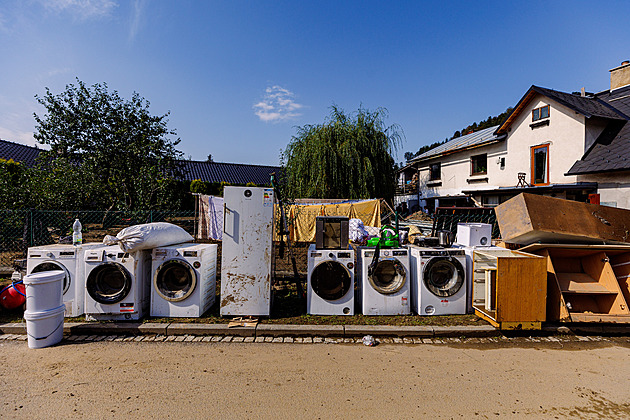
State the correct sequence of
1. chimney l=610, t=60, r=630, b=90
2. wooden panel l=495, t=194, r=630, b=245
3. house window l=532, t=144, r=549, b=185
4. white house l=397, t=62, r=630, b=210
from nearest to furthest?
1. wooden panel l=495, t=194, r=630, b=245
2. white house l=397, t=62, r=630, b=210
3. house window l=532, t=144, r=549, b=185
4. chimney l=610, t=60, r=630, b=90

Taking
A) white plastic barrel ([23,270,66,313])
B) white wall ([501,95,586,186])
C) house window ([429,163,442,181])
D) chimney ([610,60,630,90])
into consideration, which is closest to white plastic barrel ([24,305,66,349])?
white plastic barrel ([23,270,66,313])

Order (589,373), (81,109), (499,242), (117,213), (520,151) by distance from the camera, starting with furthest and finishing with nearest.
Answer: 1. (520,151)
2. (81,109)
3. (117,213)
4. (499,242)
5. (589,373)

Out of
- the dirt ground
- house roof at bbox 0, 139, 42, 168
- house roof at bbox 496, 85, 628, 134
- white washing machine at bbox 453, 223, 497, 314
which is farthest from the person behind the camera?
house roof at bbox 0, 139, 42, 168

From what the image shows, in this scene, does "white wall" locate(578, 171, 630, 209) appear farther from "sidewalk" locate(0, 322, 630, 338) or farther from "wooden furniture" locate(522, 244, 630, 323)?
"sidewalk" locate(0, 322, 630, 338)

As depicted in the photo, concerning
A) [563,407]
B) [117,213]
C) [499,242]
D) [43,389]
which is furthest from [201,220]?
[563,407]

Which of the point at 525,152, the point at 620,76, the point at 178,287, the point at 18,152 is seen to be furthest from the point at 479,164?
the point at 18,152

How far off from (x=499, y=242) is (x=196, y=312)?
555cm

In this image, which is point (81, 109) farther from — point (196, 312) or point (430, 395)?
point (430, 395)

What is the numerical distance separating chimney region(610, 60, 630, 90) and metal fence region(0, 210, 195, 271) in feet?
73.5

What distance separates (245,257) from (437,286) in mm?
3236

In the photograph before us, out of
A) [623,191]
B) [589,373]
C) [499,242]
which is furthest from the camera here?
[623,191]

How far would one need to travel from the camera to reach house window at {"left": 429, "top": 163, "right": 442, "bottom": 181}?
75.7 ft

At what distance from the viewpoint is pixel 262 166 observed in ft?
137

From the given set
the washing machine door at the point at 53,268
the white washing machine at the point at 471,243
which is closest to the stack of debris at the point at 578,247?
the white washing machine at the point at 471,243
